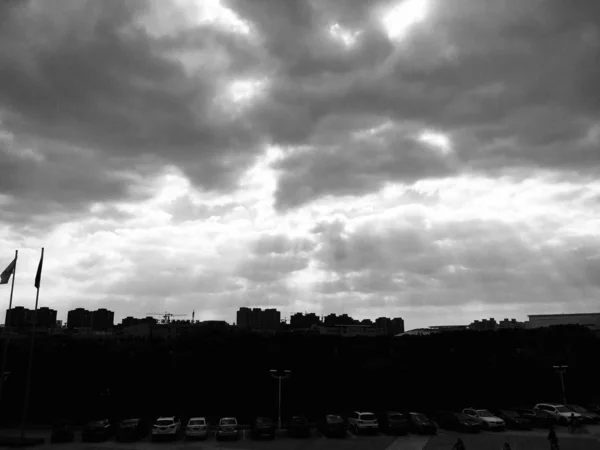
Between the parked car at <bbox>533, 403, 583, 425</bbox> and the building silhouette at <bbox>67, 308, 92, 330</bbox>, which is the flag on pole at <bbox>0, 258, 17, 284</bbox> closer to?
the parked car at <bbox>533, 403, 583, 425</bbox>

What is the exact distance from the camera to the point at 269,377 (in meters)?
64.0

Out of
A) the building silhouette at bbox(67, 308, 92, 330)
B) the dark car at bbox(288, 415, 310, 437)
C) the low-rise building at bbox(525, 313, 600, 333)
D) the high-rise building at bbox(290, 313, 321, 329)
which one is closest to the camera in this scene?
the dark car at bbox(288, 415, 310, 437)

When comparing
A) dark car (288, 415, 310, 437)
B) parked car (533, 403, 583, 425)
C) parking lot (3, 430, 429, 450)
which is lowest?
parking lot (3, 430, 429, 450)

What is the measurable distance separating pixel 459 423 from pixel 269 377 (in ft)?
95.5

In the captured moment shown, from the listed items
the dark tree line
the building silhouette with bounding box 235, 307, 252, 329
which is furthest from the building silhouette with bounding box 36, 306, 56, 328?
the dark tree line

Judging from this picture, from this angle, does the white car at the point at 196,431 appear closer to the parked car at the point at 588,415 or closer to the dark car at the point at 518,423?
the dark car at the point at 518,423

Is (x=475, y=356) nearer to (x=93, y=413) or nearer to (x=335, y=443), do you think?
(x=335, y=443)

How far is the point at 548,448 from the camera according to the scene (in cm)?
3328

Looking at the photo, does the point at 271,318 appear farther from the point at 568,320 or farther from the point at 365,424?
the point at 365,424

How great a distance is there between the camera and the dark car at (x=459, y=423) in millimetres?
39844

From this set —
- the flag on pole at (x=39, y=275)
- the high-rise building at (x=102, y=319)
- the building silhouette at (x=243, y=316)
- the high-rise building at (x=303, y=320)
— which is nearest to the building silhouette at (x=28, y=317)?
the high-rise building at (x=102, y=319)

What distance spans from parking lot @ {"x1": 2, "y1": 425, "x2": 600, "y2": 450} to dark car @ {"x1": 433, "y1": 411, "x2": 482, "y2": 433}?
88cm

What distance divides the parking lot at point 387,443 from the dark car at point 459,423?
88 centimetres

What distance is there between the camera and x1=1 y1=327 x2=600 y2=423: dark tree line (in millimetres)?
59531
